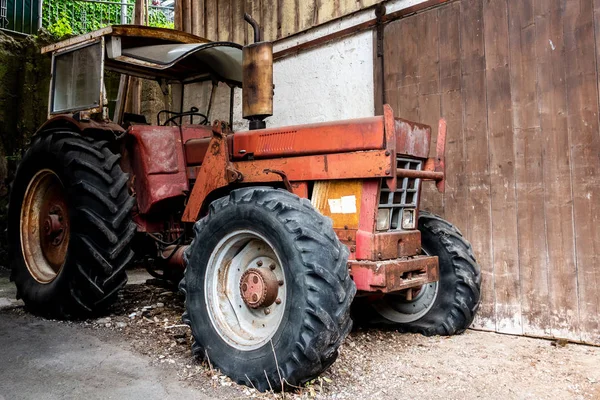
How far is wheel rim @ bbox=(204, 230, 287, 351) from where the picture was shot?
9.43 feet

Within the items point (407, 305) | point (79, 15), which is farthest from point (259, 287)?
point (79, 15)

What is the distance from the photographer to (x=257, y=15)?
6320 millimetres

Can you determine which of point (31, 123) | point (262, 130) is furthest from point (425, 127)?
point (31, 123)

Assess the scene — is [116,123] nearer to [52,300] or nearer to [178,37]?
[178,37]

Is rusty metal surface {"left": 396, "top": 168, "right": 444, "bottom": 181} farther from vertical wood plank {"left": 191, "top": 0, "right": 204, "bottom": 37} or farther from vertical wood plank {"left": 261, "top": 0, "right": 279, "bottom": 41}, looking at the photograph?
vertical wood plank {"left": 191, "top": 0, "right": 204, "bottom": 37}

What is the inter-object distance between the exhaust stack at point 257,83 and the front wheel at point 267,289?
1164mm

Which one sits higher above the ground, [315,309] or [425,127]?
[425,127]

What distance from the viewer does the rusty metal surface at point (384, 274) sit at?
3.03 m

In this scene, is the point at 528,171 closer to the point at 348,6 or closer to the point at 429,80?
the point at 429,80

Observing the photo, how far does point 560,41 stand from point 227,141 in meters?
2.55

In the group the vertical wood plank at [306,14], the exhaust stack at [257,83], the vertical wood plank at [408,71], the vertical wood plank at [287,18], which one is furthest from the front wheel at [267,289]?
the vertical wood plank at [287,18]

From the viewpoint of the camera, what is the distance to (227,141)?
3.76 m

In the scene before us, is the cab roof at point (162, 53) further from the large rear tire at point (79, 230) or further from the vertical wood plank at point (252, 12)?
the vertical wood plank at point (252, 12)

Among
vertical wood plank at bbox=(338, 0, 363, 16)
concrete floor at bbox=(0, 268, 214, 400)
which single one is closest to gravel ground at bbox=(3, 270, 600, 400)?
concrete floor at bbox=(0, 268, 214, 400)
